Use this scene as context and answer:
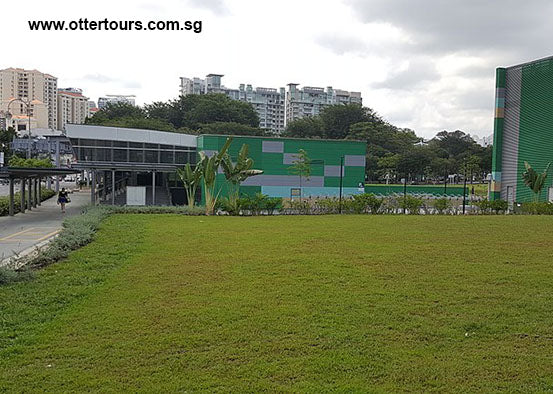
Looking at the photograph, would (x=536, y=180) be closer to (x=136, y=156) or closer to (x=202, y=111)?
(x=136, y=156)

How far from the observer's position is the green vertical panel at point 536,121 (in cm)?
2997

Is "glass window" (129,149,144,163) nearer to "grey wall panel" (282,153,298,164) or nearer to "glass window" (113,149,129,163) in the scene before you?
"glass window" (113,149,129,163)

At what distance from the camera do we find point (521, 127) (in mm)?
32688

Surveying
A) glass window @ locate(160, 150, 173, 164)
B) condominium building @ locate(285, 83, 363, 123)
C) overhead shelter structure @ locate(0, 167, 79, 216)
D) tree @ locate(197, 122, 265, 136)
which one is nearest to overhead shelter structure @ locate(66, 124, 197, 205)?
glass window @ locate(160, 150, 173, 164)

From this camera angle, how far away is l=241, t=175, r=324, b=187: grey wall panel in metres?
32.4

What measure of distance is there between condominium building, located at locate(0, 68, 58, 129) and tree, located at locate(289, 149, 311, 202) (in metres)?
63.9

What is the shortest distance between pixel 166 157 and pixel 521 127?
22.2 m

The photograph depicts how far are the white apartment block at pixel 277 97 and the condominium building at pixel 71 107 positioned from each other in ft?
86.4

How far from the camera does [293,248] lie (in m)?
11.5

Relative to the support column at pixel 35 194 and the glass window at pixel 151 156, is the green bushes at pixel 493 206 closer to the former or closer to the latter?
the glass window at pixel 151 156

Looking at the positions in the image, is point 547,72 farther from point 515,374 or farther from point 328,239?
point 515,374

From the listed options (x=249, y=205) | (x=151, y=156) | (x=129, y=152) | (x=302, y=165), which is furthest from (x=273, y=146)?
(x=249, y=205)

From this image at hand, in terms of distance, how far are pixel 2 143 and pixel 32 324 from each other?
57981 millimetres

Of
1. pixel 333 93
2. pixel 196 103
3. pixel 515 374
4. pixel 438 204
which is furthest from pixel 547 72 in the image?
pixel 333 93
